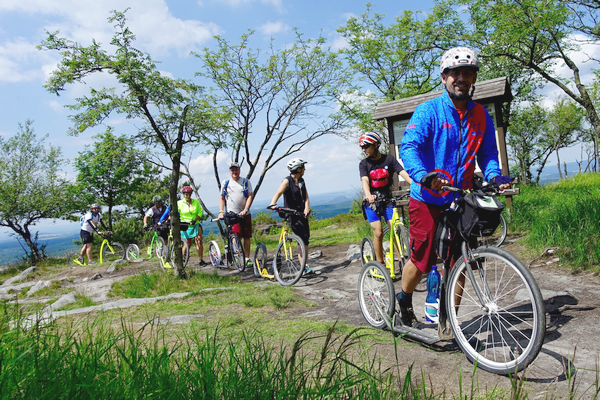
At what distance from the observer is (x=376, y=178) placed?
592cm

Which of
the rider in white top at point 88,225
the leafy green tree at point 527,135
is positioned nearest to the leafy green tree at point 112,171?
the rider in white top at point 88,225

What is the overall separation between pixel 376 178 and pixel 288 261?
244cm

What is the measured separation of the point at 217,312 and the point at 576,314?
12.1 ft

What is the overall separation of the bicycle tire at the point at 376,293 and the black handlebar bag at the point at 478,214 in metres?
1.00

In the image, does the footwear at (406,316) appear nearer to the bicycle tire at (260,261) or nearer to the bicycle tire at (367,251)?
the bicycle tire at (367,251)

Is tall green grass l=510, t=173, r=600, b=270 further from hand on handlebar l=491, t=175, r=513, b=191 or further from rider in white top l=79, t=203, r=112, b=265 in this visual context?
rider in white top l=79, t=203, r=112, b=265

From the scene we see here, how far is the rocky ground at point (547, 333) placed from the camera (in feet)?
7.72

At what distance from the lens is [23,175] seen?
28.4 m

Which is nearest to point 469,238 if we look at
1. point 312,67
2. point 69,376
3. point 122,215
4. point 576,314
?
point 576,314

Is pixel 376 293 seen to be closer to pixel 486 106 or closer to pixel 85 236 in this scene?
pixel 486 106

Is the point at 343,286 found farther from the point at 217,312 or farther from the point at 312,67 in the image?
the point at 312,67

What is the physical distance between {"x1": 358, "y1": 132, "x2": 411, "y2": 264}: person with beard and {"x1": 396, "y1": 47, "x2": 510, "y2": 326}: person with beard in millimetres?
2558

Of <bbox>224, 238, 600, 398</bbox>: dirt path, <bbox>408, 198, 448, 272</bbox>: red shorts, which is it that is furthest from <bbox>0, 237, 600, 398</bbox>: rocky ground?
<bbox>408, 198, 448, 272</bbox>: red shorts

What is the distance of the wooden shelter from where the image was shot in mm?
9070
